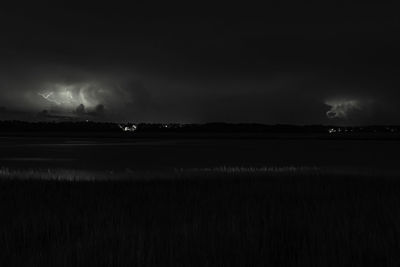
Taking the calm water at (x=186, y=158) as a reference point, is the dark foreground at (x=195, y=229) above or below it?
below

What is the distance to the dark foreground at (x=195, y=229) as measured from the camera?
25.5 ft

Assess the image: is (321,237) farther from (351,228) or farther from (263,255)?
(263,255)

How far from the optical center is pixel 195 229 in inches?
385

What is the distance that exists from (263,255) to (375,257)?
6.59 ft

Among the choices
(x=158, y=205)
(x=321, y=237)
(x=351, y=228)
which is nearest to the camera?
(x=321, y=237)

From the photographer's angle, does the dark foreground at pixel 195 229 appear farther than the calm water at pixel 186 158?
No

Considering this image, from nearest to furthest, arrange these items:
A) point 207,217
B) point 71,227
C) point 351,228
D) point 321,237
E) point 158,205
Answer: point 321,237, point 351,228, point 71,227, point 207,217, point 158,205

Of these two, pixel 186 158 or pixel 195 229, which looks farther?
pixel 186 158

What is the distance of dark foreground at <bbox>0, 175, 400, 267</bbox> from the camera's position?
777 cm

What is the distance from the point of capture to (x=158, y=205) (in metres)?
13.6

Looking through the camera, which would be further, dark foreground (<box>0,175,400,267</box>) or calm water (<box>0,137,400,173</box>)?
calm water (<box>0,137,400,173</box>)

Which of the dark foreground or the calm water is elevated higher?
the calm water

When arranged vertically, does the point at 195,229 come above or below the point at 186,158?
below

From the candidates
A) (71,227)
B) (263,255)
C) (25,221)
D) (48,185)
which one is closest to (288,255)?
(263,255)
